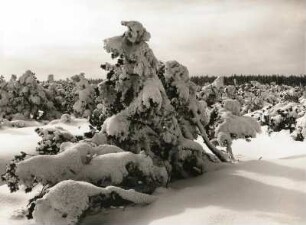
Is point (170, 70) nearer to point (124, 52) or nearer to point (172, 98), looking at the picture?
point (172, 98)

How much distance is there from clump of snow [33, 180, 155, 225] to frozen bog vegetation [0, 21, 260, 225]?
0.02 metres

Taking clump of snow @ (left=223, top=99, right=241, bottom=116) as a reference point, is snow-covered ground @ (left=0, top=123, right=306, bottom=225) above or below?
below

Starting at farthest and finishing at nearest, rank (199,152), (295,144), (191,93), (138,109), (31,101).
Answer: (31,101) → (295,144) → (191,93) → (199,152) → (138,109)

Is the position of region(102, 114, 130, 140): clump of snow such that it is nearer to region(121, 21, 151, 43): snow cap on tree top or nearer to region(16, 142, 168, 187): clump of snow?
region(16, 142, 168, 187): clump of snow

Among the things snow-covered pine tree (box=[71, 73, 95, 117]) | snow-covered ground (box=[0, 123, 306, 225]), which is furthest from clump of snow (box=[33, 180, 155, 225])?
snow-covered pine tree (box=[71, 73, 95, 117])

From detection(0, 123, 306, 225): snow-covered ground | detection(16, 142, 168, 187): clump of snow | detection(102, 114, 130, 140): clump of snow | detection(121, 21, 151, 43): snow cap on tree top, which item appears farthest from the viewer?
detection(102, 114, 130, 140): clump of snow

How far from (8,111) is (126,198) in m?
36.2

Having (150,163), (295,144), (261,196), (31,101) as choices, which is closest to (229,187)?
(261,196)

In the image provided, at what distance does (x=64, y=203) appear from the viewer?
8.88 metres

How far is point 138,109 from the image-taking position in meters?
11.9

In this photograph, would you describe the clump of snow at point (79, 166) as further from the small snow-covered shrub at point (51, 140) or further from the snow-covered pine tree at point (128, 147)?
the small snow-covered shrub at point (51, 140)

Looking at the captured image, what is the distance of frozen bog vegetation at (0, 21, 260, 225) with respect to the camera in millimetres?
9586

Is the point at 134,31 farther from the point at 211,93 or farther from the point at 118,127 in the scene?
the point at 211,93

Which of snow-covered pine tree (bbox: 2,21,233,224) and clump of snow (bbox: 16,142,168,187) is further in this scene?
clump of snow (bbox: 16,142,168,187)
